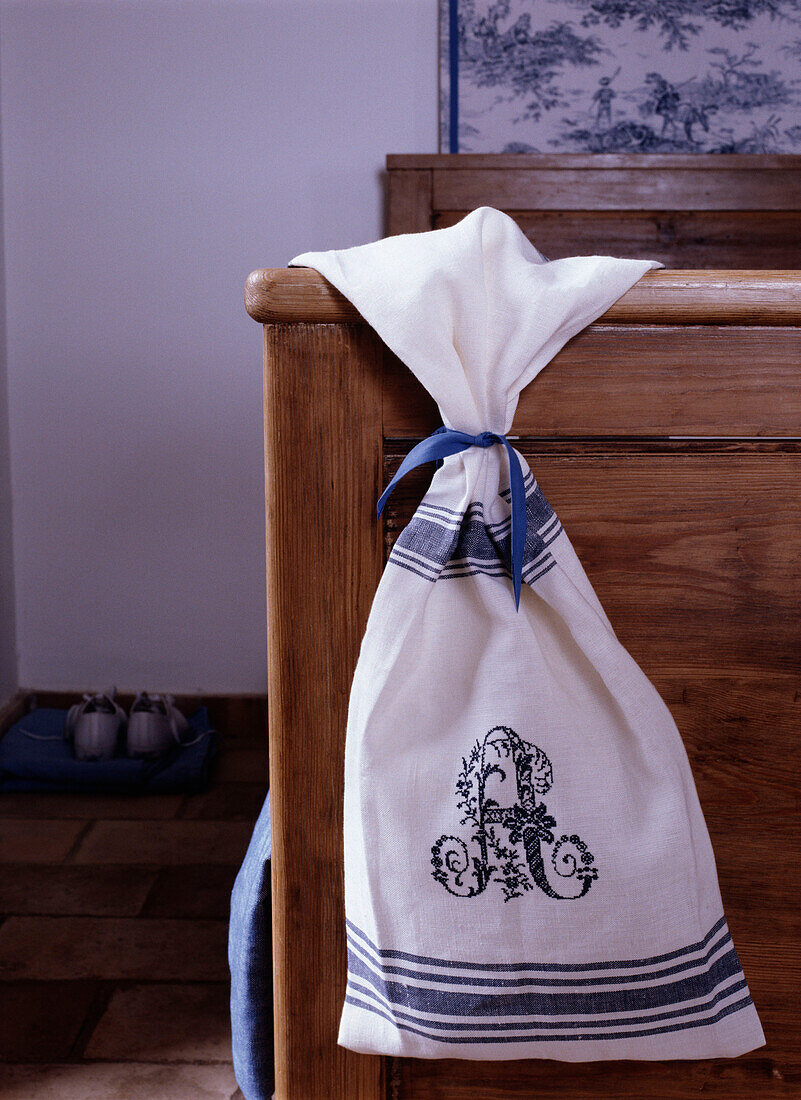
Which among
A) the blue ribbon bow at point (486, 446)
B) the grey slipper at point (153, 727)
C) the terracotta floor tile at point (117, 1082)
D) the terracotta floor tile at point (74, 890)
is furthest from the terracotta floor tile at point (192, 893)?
the blue ribbon bow at point (486, 446)

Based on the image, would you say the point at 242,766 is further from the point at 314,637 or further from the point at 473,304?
the point at 473,304

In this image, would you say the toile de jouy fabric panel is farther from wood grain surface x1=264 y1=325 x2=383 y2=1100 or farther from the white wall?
wood grain surface x1=264 y1=325 x2=383 y2=1100

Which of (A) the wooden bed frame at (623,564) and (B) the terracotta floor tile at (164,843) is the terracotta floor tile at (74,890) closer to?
(B) the terracotta floor tile at (164,843)

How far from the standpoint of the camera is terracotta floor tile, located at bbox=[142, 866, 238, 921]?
129 cm

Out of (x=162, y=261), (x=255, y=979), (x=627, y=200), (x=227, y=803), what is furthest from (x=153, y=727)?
(x=627, y=200)

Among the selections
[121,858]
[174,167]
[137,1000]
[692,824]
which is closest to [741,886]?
[692,824]

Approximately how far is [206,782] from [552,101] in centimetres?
153

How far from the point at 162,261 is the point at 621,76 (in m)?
1.01

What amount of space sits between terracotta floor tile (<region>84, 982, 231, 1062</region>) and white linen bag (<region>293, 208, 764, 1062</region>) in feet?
1.95

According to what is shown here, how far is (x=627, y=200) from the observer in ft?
5.56

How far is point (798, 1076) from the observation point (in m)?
0.63

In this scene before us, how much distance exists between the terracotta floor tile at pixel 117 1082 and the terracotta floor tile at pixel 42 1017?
0.03 m

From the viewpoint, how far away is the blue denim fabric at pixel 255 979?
0.73m

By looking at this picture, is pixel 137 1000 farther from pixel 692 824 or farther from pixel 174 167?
pixel 174 167
